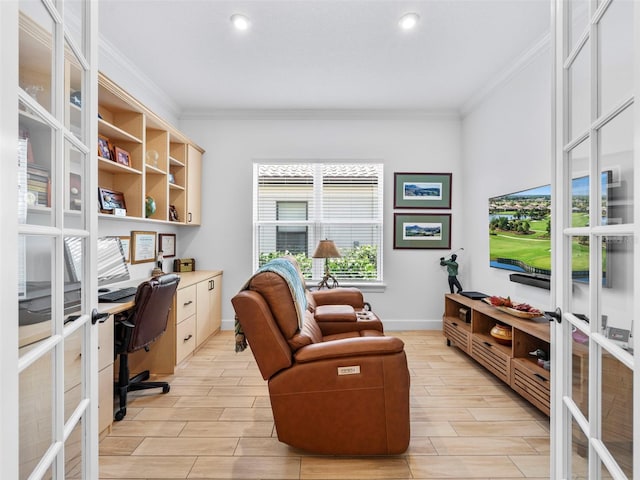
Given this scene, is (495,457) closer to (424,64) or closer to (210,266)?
(424,64)

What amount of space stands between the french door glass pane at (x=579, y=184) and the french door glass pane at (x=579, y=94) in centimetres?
6

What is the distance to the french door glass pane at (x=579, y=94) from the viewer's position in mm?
1043

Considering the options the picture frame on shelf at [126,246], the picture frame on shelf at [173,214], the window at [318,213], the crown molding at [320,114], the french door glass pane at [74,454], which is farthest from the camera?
the window at [318,213]

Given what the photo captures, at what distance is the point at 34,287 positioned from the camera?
86cm

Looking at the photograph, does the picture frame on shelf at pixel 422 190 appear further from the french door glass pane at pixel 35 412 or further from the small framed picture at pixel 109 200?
the french door glass pane at pixel 35 412

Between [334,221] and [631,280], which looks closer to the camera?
[631,280]

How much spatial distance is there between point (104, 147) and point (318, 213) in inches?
95.4

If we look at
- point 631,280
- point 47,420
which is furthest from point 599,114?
point 47,420

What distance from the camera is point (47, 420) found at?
91 cm

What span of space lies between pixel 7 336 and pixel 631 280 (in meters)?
1.40

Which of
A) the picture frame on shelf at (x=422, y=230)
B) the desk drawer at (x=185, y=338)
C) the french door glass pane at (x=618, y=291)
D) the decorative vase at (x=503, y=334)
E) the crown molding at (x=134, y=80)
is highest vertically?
the crown molding at (x=134, y=80)

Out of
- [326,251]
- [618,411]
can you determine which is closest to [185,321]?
[326,251]

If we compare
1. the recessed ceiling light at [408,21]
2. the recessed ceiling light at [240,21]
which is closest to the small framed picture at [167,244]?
the recessed ceiling light at [240,21]

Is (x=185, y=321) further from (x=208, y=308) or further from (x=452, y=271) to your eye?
(x=452, y=271)
